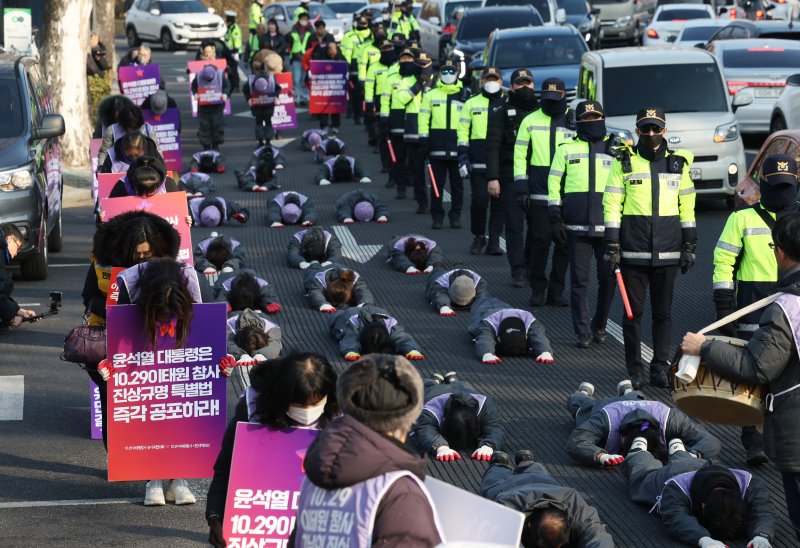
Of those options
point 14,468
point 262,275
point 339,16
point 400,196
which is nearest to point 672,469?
point 14,468

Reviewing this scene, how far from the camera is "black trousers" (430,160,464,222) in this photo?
1844 cm

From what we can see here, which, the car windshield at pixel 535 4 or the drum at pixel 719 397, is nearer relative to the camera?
the drum at pixel 719 397

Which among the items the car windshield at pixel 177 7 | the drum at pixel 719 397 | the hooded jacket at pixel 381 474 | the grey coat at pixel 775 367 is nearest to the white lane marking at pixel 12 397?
the drum at pixel 719 397

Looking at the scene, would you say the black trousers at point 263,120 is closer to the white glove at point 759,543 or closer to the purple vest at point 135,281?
the purple vest at point 135,281

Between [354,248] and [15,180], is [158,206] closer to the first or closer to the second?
[15,180]

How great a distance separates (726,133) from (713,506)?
37.7 ft

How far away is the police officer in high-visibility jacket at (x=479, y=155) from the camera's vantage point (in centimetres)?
1667

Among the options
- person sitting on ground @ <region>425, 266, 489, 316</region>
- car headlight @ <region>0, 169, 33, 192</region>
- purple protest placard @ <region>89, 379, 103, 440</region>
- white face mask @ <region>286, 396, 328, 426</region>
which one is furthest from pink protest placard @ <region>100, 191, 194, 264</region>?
white face mask @ <region>286, 396, 328, 426</region>

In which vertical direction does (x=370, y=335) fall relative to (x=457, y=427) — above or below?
below

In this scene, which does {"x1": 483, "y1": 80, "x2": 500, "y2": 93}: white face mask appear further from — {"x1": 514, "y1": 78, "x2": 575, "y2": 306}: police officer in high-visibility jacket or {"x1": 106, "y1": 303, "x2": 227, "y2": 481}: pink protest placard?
{"x1": 106, "y1": 303, "x2": 227, "y2": 481}: pink protest placard

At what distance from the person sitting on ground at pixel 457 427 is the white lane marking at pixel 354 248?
281 inches

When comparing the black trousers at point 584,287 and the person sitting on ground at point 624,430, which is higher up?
the person sitting on ground at point 624,430

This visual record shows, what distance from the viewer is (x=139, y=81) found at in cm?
2188

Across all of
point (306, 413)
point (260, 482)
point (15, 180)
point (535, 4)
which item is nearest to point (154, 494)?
point (260, 482)
